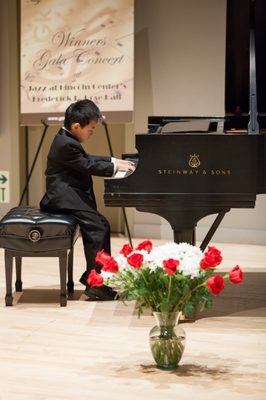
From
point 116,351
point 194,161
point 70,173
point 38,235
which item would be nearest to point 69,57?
point 70,173

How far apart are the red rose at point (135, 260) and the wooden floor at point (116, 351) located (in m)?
0.46

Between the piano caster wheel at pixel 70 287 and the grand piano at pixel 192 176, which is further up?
the grand piano at pixel 192 176

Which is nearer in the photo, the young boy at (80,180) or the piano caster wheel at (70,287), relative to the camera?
the young boy at (80,180)

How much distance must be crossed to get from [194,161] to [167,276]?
97 centimetres

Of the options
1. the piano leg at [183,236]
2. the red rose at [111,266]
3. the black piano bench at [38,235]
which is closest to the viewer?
the red rose at [111,266]

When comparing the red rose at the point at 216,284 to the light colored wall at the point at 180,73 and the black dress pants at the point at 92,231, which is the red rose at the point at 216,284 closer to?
the black dress pants at the point at 92,231

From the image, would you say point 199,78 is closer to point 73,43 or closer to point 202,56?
point 202,56

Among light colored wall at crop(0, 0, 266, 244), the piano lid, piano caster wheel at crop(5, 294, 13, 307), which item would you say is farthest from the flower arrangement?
light colored wall at crop(0, 0, 266, 244)

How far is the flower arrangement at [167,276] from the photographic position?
2.52 m

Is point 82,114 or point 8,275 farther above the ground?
point 82,114

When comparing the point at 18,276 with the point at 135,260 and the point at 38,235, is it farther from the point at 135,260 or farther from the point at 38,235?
the point at 135,260

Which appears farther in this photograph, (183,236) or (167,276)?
(183,236)

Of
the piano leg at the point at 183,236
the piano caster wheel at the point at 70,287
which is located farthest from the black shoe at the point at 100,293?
the piano leg at the point at 183,236

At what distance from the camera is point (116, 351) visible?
301cm
